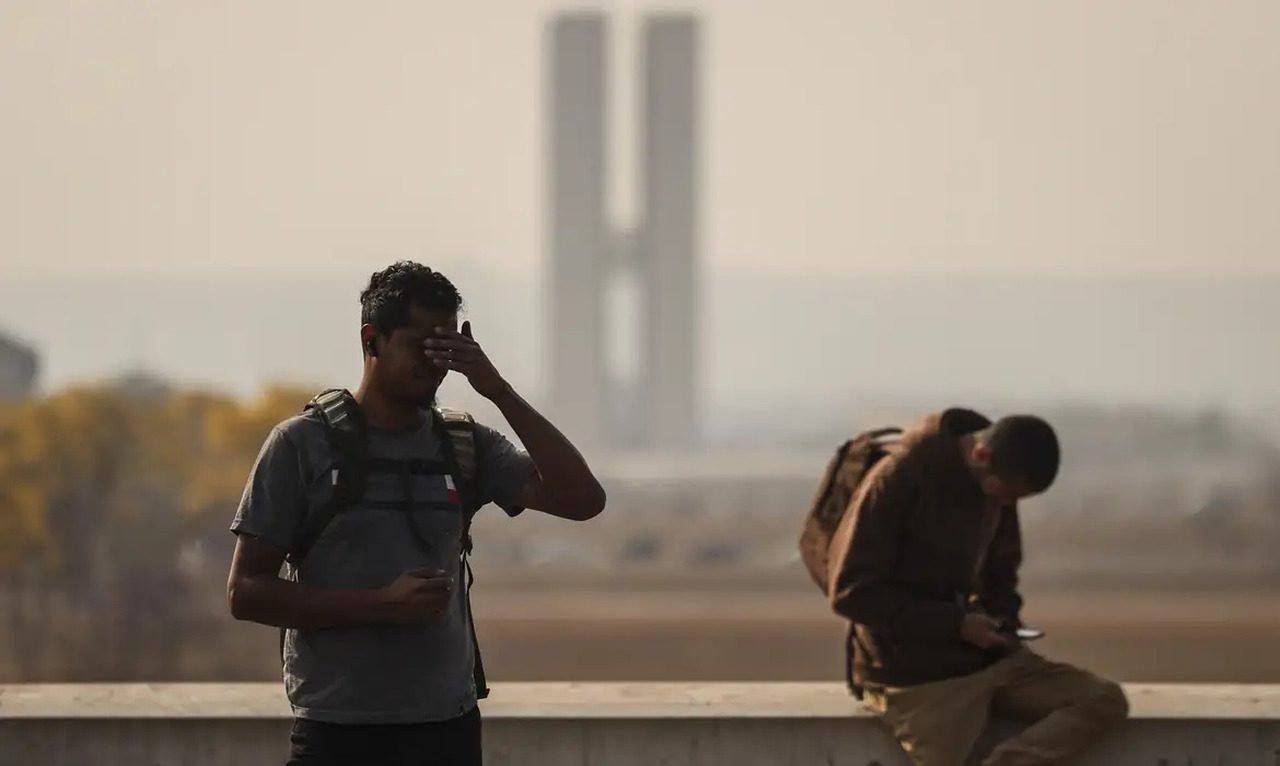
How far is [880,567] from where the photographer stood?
4.31m

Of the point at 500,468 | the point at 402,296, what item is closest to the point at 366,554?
the point at 500,468

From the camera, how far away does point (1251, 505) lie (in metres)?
68.2

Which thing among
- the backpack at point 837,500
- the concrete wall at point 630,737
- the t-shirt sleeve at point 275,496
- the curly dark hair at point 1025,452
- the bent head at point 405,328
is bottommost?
the concrete wall at point 630,737

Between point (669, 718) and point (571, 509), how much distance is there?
1.39 m

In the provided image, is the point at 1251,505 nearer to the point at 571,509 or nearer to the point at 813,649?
the point at 813,649

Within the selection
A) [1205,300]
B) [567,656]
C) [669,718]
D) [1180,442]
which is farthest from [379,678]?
[1205,300]

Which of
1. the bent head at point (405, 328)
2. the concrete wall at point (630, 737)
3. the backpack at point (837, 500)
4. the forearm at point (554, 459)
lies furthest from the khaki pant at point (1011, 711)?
the bent head at point (405, 328)

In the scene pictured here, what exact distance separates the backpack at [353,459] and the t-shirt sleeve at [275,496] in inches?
1.2

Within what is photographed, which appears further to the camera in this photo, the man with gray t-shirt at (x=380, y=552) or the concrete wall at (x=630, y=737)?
the concrete wall at (x=630, y=737)

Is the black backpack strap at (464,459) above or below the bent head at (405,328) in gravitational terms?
below

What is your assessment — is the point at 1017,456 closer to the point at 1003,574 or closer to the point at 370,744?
the point at 1003,574

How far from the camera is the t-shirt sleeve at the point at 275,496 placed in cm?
294

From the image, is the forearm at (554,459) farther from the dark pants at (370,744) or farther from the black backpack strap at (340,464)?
the dark pants at (370,744)

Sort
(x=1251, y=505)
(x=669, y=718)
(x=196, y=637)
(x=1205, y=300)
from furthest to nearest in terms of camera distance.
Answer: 1. (x=1205, y=300)
2. (x=1251, y=505)
3. (x=196, y=637)
4. (x=669, y=718)
